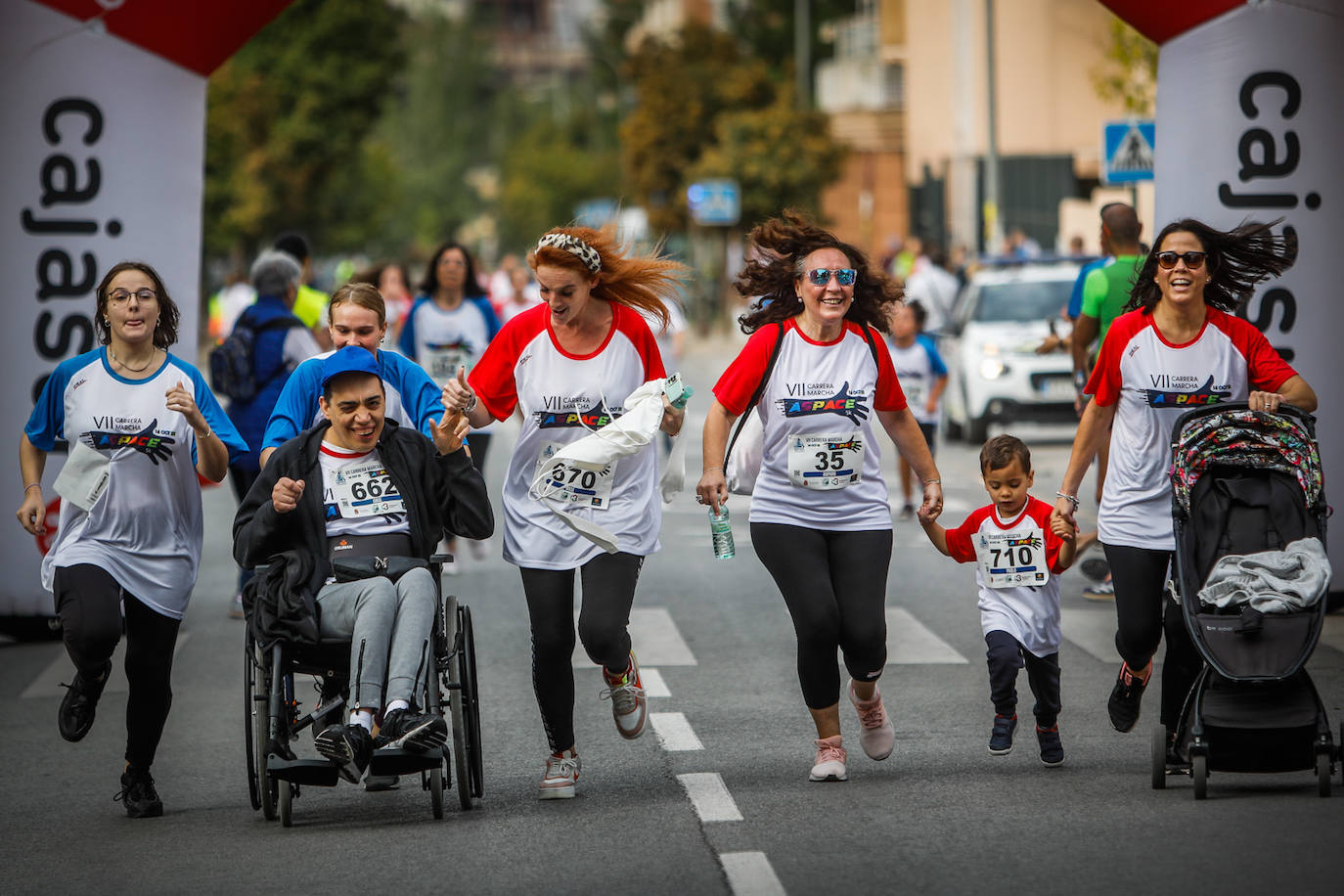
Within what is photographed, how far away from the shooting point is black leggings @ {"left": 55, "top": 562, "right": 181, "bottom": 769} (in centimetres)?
697

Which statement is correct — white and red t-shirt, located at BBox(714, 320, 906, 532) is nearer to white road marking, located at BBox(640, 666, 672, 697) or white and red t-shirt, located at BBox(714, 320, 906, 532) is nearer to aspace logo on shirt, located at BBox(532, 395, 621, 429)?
aspace logo on shirt, located at BBox(532, 395, 621, 429)

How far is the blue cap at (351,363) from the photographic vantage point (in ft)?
22.6

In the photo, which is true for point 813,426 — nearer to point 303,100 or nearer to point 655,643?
point 655,643

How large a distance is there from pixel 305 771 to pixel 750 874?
4.77 feet

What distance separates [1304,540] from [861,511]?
1475 mm

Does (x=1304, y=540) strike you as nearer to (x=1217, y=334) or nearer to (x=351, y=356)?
(x=1217, y=334)

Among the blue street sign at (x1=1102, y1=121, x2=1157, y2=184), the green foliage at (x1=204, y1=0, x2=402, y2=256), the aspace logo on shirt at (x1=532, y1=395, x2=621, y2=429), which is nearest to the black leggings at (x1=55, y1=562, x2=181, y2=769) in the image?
the aspace logo on shirt at (x1=532, y1=395, x2=621, y2=429)

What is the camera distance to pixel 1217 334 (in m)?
7.28

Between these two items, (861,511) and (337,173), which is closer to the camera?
(861,511)

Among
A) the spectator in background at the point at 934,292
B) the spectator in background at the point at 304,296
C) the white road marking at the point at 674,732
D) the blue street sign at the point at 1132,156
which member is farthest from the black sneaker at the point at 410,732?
the spectator in background at the point at 934,292

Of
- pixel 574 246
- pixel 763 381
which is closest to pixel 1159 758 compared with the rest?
pixel 763 381

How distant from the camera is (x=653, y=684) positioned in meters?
9.55

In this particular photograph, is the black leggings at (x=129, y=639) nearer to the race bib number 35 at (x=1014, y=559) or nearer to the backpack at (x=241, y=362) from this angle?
the race bib number 35 at (x=1014, y=559)

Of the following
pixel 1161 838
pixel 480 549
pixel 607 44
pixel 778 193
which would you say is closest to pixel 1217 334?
pixel 1161 838
